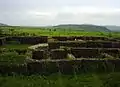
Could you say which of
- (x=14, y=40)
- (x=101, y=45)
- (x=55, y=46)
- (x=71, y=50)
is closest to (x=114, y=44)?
(x=101, y=45)

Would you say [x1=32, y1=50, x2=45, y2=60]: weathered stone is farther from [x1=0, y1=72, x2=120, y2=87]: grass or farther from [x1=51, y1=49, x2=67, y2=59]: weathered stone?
[x1=0, y1=72, x2=120, y2=87]: grass

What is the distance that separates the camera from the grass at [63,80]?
1289 centimetres

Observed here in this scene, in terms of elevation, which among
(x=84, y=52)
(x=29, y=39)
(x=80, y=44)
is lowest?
(x=29, y=39)

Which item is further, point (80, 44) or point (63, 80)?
point (80, 44)

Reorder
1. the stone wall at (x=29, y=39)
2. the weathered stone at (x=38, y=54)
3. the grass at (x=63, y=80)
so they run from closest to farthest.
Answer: the grass at (x=63, y=80) < the weathered stone at (x=38, y=54) < the stone wall at (x=29, y=39)

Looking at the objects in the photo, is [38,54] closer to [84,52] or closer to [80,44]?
[84,52]

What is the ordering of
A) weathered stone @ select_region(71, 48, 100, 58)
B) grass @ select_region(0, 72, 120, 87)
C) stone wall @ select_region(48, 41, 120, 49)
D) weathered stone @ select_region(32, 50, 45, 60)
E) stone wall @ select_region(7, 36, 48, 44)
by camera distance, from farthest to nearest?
stone wall @ select_region(7, 36, 48, 44) < stone wall @ select_region(48, 41, 120, 49) < weathered stone @ select_region(71, 48, 100, 58) < weathered stone @ select_region(32, 50, 45, 60) < grass @ select_region(0, 72, 120, 87)

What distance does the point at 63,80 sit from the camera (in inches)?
544

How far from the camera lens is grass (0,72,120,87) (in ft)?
42.3

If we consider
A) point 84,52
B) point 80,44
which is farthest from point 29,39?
point 84,52

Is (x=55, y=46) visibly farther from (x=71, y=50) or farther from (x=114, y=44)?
(x=114, y=44)

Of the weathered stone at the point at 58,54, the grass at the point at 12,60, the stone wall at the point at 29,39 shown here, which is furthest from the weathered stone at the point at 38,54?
the stone wall at the point at 29,39

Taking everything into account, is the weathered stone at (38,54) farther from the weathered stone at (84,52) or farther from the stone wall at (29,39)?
the stone wall at (29,39)

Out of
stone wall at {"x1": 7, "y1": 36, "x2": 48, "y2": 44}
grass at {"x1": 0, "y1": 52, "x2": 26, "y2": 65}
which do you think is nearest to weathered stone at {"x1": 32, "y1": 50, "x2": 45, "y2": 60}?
grass at {"x1": 0, "y1": 52, "x2": 26, "y2": 65}
